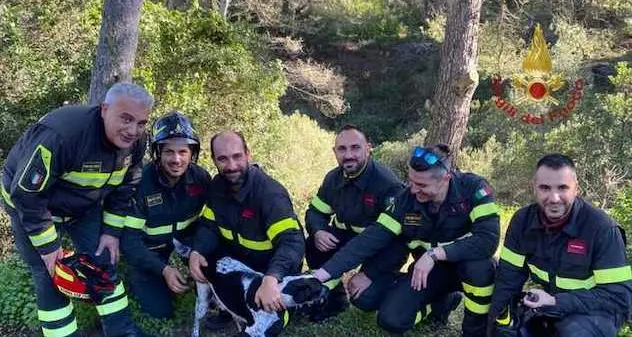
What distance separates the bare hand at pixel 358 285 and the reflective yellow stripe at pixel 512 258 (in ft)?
3.41

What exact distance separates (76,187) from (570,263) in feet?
9.78

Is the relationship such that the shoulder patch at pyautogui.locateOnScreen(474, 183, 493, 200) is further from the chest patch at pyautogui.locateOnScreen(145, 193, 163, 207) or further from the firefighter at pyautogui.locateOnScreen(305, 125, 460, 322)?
the chest patch at pyautogui.locateOnScreen(145, 193, 163, 207)

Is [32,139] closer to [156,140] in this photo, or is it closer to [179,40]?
[156,140]

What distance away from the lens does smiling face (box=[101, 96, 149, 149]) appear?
3.61 metres

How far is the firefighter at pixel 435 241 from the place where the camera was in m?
4.01

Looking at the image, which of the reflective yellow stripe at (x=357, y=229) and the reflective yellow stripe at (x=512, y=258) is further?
the reflective yellow stripe at (x=357, y=229)

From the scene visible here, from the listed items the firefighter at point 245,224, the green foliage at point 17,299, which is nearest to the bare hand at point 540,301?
the firefighter at point 245,224

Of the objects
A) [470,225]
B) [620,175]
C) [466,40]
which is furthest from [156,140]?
[620,175]

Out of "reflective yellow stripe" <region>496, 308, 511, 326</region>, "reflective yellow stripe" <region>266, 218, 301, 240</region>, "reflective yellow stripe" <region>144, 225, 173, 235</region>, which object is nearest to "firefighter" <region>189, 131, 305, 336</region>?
"reflective yellow stripe" <region>266, 218, 301, 240</region>

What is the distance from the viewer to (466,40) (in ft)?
23.8

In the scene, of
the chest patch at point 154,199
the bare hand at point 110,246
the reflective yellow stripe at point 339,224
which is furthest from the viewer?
the reflective yellow stripe at point 339,224

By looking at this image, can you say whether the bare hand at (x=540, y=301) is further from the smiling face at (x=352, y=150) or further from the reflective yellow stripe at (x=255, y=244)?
the reflective yellow stripe at (x=255, y=244)

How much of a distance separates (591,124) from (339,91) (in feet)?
37.5

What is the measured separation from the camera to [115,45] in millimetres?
6027
